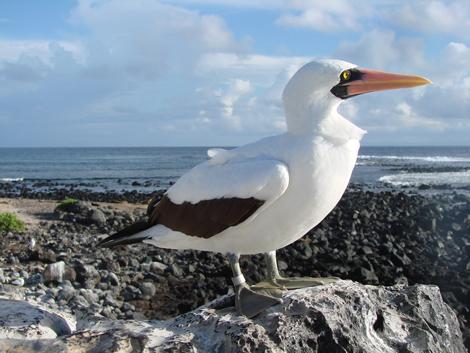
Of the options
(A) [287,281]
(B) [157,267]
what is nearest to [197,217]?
(A) [287,281]

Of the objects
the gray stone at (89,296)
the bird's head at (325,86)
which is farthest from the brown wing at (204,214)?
the gray stone at (89,296)

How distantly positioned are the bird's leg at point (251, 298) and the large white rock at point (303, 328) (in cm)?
7

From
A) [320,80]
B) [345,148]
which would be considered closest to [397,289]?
[345,148]

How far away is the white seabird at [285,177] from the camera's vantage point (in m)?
3.35

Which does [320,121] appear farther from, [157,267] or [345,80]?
[157,267]

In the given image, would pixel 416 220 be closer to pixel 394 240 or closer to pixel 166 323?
pixel 394 240

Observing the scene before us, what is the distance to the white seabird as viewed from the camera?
335cm

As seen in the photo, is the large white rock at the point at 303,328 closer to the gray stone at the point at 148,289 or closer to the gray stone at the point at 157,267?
the gray stone at the point at 148,289

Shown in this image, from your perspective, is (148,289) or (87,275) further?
(87,275)

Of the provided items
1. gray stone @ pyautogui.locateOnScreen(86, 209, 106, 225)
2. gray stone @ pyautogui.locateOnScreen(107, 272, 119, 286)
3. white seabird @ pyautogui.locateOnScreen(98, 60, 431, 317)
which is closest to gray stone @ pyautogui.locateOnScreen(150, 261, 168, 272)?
gray stone @ pyautogui.locateOnScreen(107, 272, 119, 286)

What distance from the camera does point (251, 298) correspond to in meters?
3.59

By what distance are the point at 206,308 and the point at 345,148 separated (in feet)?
6.92

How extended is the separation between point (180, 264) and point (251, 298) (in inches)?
189

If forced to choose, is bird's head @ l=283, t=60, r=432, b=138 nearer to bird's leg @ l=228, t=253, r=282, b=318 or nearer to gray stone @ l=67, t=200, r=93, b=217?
bird's leg @ l=228, t=253, r=282, b=318
